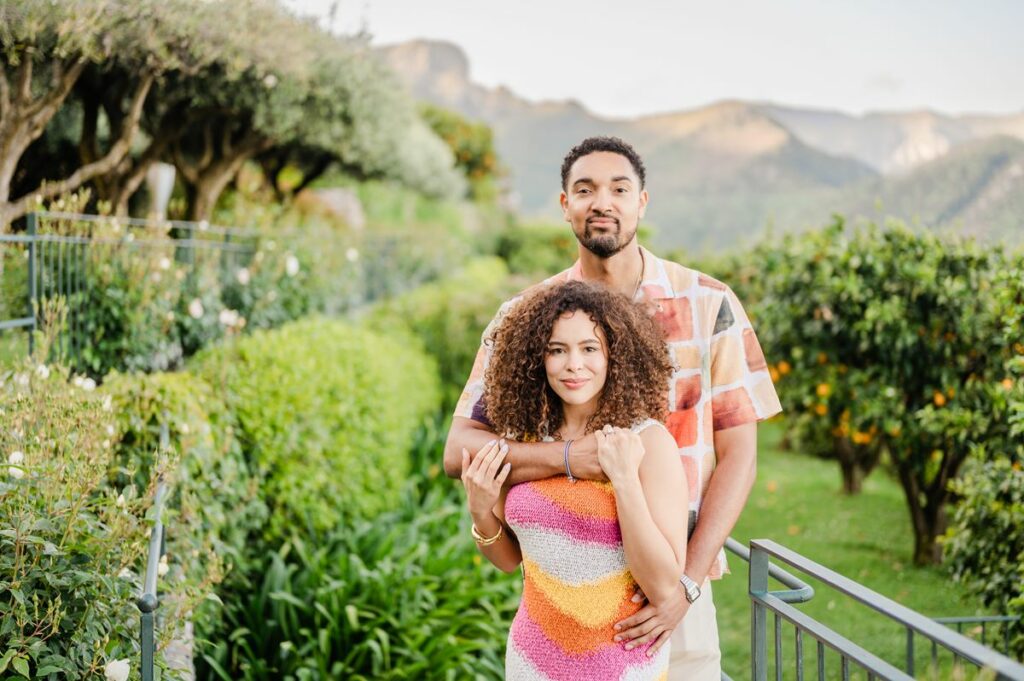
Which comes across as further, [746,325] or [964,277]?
[964,277]

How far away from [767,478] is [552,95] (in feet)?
147

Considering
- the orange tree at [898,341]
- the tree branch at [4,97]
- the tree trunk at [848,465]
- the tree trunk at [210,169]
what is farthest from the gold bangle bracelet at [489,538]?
the tree trunk at [210,169]

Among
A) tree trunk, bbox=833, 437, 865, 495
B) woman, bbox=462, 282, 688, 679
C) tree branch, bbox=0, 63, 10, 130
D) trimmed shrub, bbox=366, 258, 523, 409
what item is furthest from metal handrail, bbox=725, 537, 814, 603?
trimmed shrub, bbox=366, 258, 523, 409

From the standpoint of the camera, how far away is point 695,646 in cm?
223

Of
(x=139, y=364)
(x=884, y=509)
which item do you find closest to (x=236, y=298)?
(x=139, y=364)

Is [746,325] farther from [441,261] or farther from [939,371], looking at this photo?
[441,261]

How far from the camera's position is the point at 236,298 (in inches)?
306

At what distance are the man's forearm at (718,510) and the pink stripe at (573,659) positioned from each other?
0.81 feet

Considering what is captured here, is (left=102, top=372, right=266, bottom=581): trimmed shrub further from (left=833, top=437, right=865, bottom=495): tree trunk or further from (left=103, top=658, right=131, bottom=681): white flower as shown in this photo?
(left=833, top=437, right=865, bottom=495): tree trunk

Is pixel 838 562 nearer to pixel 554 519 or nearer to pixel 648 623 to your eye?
pixel 648 623

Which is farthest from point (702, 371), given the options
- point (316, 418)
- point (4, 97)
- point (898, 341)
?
point (4, 97)

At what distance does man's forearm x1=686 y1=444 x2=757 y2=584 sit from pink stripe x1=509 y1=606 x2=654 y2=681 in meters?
0.25

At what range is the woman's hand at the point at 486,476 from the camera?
1.97m

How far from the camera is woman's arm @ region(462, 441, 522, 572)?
6.47 feet
